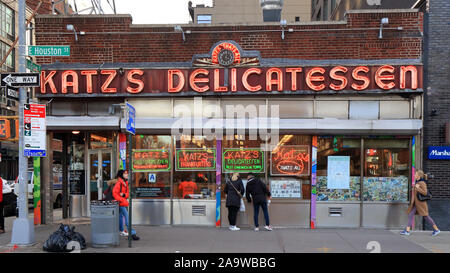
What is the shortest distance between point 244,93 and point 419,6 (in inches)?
229

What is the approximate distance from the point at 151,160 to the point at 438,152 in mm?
8093

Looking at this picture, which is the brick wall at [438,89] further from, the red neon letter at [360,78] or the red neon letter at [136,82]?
the red neon letter at [136,82]

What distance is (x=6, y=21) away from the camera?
33.3 meters

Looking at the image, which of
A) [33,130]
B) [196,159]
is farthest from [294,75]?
[33,130]

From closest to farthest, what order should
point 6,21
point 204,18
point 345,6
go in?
1. point 345,6
2. point 6,21
3. point 204,18

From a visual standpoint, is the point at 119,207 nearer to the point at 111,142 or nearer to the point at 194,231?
the point at 194,231

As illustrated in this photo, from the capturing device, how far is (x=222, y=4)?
51.6m

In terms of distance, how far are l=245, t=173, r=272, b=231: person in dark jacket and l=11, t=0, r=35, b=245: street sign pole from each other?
5354 mm

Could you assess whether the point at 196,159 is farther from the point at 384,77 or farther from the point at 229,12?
the point at 229,12

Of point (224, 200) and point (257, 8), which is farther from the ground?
point (257, 8)

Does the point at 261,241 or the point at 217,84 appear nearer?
the point at 261,241

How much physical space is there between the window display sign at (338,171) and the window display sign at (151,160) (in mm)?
4719

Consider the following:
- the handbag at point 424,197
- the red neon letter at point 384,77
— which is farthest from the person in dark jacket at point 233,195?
the red neon letter at point 384,77
